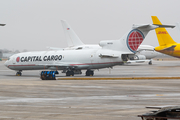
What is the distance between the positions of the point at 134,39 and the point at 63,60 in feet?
33.4

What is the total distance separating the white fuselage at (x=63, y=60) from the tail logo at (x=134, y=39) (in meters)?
2.40

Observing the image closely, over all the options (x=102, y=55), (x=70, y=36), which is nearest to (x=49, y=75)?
(x=102, y=55)

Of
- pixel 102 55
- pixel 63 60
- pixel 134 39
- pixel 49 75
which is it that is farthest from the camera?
pixel 63 60

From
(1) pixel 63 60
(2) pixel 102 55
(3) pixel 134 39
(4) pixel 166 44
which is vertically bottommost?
(1) pixel 63 60

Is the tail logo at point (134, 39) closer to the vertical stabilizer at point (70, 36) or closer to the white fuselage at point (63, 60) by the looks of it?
the white fuselage at point (63, 60)

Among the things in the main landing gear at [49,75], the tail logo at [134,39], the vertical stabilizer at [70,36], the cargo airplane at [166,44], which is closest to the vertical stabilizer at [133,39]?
the tail logo at [134,39]

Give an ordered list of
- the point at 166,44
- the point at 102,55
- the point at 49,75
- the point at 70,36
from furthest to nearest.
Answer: the point at 70,36, the point at 166,44, the point at 102,55, the point at 49,75

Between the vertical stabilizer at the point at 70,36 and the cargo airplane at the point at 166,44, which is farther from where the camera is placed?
the vertical stabilizer at the point at 70,36

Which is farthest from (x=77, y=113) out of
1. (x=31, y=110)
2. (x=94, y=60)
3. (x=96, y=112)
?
(x=94, y=60)

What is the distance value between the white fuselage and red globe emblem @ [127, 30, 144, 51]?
249 cm

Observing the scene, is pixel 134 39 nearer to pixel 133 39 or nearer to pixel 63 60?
pixel 133 39

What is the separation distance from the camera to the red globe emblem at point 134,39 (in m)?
42.7

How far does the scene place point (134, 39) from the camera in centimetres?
4288

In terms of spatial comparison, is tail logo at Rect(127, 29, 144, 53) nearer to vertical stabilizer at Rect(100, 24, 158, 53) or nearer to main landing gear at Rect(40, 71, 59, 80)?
vertical stabilizer at Rect(100, 24, 158, 53)
